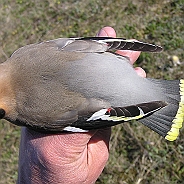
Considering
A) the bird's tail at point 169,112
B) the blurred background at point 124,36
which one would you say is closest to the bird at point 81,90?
the bird's tail at point 169,112

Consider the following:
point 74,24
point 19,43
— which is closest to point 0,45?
point 19,43

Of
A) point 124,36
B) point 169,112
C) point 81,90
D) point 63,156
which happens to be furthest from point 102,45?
point 124,36

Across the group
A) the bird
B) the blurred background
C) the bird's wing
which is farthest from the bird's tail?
the blurred background

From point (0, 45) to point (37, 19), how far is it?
766 millimetres

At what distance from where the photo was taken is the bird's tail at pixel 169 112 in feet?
12.0

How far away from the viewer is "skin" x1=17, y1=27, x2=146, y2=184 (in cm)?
331

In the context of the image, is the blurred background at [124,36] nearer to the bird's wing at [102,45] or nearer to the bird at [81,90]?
the bird at [81,90]

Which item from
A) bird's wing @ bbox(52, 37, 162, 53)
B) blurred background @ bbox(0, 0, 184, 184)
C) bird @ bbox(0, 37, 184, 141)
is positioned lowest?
blurred background @ bbox(0, 0, 184, 184)

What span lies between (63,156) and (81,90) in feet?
1.80

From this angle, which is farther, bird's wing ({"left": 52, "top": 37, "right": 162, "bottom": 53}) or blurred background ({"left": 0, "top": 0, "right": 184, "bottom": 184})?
blurred background ({"left": 0, "top": 0, "right": 184, "bottom": 184})

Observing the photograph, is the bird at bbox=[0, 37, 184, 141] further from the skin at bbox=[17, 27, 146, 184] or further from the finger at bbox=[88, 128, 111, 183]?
the finger at bbox=[88, 128, 111, 183]

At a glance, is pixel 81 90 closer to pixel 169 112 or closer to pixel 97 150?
pixel 97 150

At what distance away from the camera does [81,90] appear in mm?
3344

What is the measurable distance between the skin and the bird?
0.09 m
